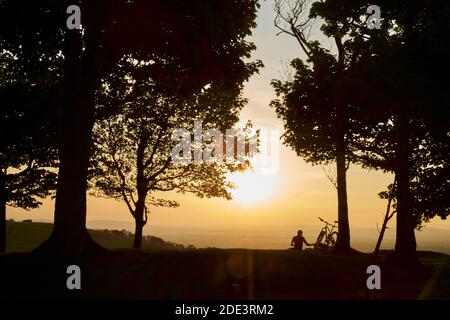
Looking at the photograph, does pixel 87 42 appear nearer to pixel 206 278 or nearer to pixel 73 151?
pixel 73 151

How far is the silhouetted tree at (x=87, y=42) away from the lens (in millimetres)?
21078

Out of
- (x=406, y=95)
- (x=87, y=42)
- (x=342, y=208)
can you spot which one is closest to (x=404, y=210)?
(x=342, y=208)

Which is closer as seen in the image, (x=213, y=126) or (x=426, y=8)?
(x=426, y=8)

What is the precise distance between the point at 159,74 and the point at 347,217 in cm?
1704

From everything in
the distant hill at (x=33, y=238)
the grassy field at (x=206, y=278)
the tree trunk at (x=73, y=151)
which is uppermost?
the tree trunk at (x=73, y=151)

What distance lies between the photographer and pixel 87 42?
2222 centimetres

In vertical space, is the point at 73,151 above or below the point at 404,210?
above

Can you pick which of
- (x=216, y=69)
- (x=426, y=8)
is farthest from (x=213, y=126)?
(x=426, y=8)

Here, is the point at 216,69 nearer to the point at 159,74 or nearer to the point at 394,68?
the point at 159,74

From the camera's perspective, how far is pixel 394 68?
821 inches

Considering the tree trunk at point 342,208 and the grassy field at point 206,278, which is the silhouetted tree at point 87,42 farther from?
the tree trunk at point 342,208

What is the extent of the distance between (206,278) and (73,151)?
23.5 ft

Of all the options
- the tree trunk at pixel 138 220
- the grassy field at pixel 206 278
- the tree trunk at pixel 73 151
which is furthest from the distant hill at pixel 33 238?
the tree trunk at pixel 73 151
